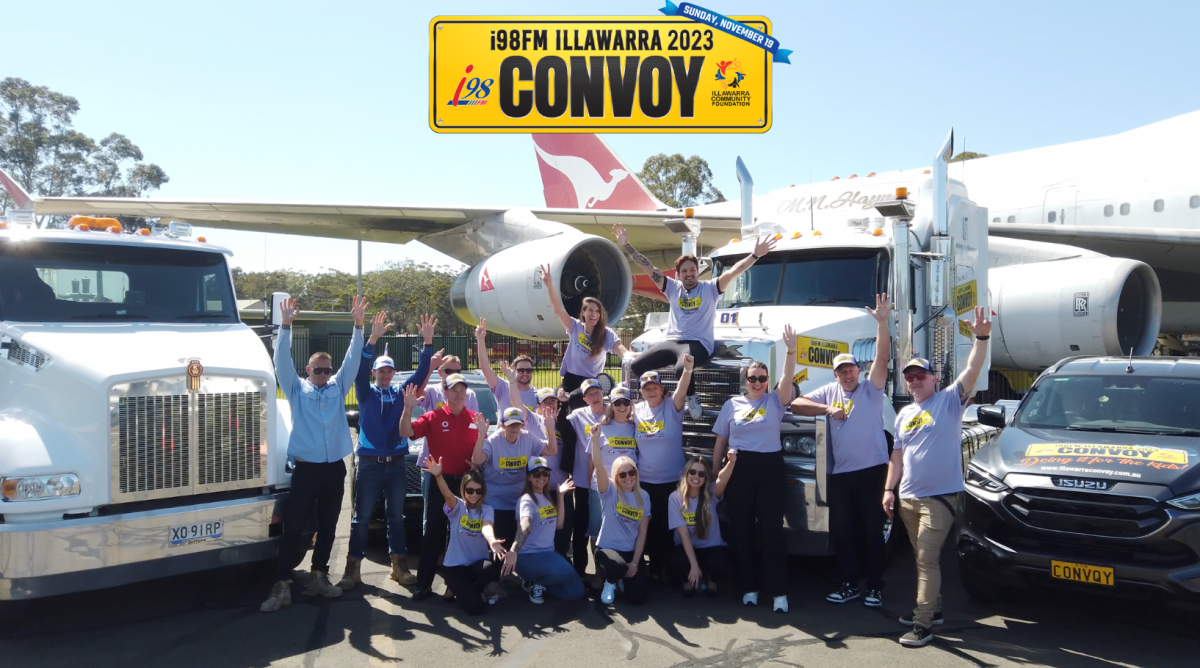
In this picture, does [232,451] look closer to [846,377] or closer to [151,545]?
[151,545]

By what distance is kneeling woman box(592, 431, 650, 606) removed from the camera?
572 cm

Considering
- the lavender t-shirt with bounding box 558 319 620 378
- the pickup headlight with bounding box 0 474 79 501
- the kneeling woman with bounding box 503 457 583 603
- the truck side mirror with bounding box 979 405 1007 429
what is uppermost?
the lavender t-shirt with bounding box 558 319 620 378

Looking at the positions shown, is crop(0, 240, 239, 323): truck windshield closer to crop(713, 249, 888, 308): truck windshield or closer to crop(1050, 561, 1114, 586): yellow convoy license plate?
crop(713, 249, 888, 308): truck windshield

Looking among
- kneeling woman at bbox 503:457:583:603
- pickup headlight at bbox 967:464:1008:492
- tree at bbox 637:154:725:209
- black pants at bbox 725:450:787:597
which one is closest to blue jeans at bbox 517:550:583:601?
kneeling woman at bbox 503:457:583:603

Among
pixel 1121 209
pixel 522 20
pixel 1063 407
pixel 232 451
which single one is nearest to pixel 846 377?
pixel 1063 407

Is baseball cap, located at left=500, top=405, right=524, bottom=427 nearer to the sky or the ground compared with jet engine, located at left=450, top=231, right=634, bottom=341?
nearer to the ground

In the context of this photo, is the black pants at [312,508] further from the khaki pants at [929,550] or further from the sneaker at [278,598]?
the khaki pants at [929,550]

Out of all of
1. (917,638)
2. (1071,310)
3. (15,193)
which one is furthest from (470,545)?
(1071,310)

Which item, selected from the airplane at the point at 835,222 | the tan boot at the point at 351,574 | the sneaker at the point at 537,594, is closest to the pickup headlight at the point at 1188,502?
the airplane at the point at 835,222

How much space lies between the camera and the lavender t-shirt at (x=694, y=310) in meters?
6.58


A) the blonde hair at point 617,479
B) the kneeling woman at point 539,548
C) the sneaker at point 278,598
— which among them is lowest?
the sneaker at point 278,598

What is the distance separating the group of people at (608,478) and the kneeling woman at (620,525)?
0.01m

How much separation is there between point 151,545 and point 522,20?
8.60 m

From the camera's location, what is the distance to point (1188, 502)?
458 cm
